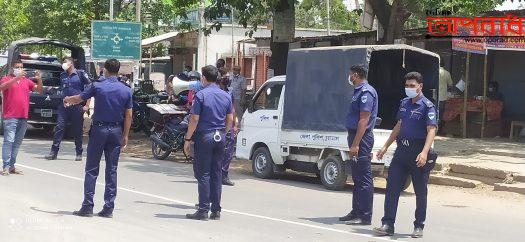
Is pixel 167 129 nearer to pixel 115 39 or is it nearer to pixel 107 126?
pixel 107 126

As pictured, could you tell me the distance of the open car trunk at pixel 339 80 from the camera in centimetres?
1230

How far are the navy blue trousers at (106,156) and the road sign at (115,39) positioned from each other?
722 inches

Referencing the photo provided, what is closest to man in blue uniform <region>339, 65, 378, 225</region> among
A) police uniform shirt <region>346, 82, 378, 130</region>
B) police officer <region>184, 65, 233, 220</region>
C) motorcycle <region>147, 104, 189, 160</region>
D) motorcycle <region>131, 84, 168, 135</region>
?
police uniform shirt <region>346, 82, 378, 130</region>

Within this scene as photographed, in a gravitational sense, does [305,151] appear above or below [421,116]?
below

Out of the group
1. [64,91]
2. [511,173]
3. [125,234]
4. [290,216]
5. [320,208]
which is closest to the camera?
[125,234]

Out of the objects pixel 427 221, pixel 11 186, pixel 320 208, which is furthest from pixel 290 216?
pixel 11 186

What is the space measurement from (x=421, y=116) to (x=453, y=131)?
436 inches

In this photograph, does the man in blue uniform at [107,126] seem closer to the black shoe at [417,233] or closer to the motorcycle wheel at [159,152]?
the black shoe at [417,233]

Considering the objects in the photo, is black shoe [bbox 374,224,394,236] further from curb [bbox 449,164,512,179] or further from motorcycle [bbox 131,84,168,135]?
motorcycle [bbox 131,84,168,135]

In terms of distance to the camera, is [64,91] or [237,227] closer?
[237,227]

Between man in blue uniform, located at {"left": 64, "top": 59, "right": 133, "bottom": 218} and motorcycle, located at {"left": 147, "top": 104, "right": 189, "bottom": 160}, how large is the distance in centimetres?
703

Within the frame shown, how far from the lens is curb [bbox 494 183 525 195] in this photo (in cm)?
1211

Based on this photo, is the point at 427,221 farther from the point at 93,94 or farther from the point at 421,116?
the point at 93,94

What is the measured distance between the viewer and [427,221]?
384 inches
